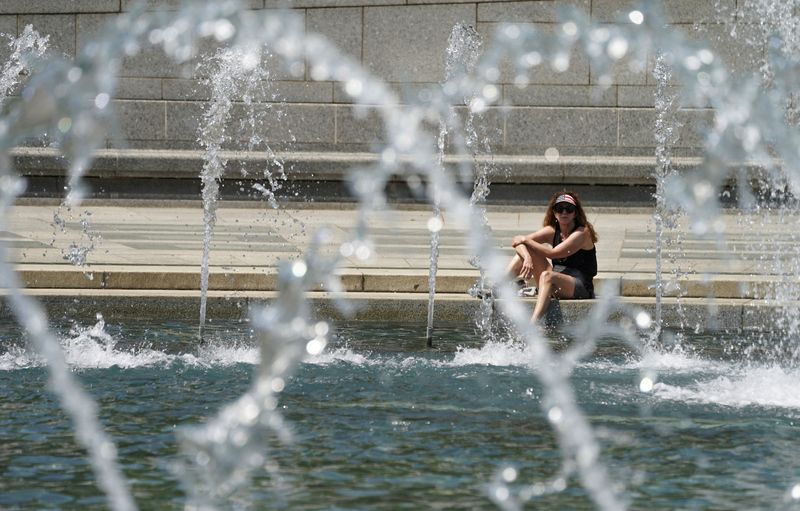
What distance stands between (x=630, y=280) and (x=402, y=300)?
1527 mm

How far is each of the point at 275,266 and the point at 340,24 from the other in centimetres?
712

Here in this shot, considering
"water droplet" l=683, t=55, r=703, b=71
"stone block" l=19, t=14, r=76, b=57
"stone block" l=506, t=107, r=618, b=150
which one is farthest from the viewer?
"stone block" l=19, t=14, r=76, b=57

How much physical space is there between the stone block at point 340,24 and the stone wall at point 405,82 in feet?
0.04

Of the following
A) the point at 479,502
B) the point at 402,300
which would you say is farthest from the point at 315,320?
the point at 479,502

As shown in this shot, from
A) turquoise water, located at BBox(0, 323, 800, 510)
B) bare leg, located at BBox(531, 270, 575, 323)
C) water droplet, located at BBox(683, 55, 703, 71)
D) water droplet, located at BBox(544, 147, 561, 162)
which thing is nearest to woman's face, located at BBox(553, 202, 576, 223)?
bare leg, located at BBox(531, 270, 575, 323)

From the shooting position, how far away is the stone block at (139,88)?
18.4 metres

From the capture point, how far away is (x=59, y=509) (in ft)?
18.9

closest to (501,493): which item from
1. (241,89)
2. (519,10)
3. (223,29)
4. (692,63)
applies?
(223,29)

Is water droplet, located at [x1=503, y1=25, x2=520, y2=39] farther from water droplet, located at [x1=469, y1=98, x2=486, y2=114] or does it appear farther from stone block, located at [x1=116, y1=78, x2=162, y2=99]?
stone block, located at [x1=116, y1=78, x2=162, y2=99]

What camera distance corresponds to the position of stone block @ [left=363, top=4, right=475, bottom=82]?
1814cm

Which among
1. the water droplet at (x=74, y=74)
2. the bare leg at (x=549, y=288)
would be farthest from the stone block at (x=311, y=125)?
the water droplet at (x=74, y=74)

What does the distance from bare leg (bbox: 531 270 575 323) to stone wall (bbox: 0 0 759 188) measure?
7.52m

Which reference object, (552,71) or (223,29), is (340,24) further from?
(223,29)

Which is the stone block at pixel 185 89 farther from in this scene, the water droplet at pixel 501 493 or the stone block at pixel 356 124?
the water droplet at pixel 501 493
